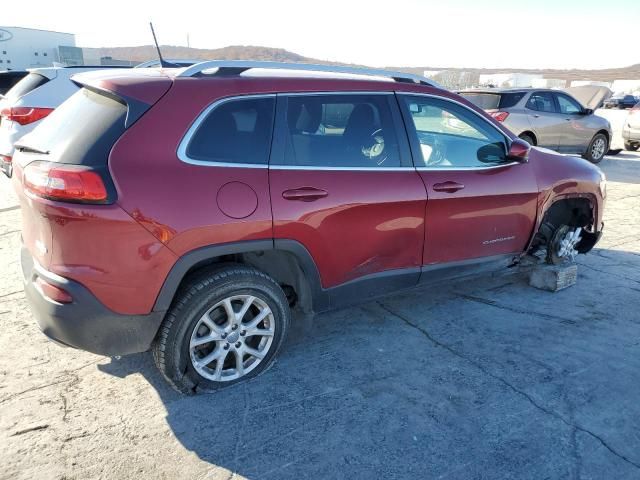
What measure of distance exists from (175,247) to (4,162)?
4.92m

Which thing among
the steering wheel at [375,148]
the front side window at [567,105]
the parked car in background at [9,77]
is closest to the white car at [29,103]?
the parked car in background at [9,77]

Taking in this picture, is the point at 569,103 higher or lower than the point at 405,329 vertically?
higher

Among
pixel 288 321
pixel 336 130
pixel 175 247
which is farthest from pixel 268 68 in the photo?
pixel 288 321

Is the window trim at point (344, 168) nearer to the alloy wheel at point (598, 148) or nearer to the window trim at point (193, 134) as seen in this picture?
the window trim at point (193, 134)

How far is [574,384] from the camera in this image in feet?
10.1

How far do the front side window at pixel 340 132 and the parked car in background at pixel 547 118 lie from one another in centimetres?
759

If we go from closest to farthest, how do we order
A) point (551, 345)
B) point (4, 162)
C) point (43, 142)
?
point (43, 142), point (551, 345), point (4, 162)

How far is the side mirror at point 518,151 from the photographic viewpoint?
382 centimetres

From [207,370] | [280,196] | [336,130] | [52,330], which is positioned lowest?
[207,370]

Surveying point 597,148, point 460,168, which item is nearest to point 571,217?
point 460,168

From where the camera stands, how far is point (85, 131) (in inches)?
98.2

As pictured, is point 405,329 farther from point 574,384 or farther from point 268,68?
point 268,68

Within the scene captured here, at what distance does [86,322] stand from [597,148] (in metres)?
12.9

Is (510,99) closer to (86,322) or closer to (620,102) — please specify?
(86,322)
